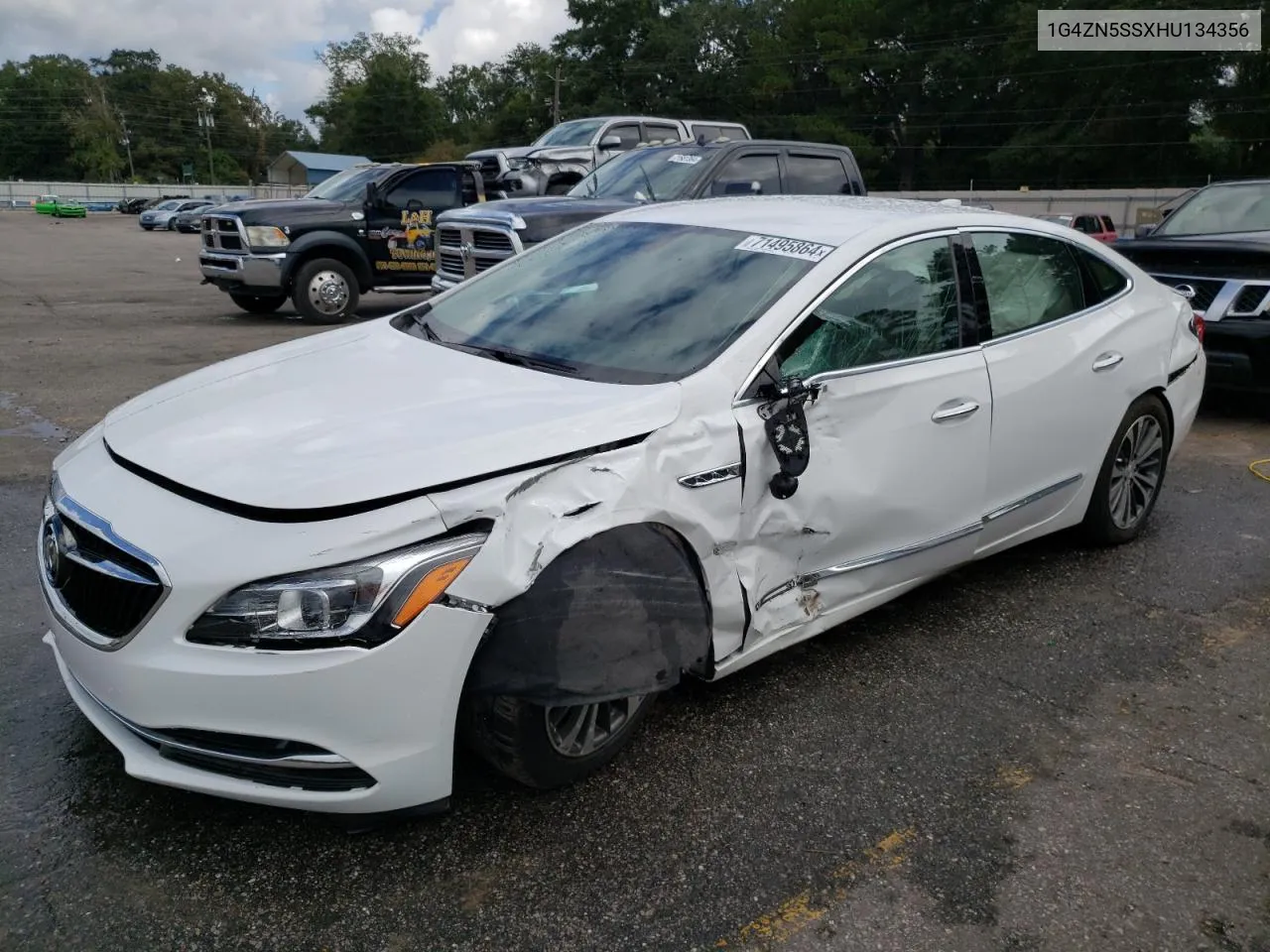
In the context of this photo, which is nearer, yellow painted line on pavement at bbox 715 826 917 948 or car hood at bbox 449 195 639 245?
yellow painted line on pavement at bbox 715 826 917 948

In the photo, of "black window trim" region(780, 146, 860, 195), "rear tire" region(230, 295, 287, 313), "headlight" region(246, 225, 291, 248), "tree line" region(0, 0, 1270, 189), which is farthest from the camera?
"tree line" region(0, 0, 1270, 189)

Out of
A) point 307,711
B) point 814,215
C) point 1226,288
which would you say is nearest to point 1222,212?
point 1226,288

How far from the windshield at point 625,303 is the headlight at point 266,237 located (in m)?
8.55

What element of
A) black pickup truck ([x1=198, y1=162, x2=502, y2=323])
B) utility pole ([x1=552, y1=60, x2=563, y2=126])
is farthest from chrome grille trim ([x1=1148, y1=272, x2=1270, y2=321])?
utility pole ([x1=552, y1=60, x2=563, y2=126])

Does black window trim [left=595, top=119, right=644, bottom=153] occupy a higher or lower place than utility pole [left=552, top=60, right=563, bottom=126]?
lower

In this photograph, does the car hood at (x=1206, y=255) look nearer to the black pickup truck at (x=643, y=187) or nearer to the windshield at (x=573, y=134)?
the black pickup truck at (x=643, y=187)

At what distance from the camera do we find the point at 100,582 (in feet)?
8.10

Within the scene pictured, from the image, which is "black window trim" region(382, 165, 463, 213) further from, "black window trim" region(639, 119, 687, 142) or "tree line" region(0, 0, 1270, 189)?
"tree line" region(0, 0, 1270, 189)

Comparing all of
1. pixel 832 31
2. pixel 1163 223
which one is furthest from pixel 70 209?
pixel 1163 223

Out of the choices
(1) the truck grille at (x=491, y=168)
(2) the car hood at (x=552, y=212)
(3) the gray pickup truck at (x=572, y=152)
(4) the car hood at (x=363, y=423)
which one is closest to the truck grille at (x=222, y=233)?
(3) the gray pickup truck at (x=572, y=152)

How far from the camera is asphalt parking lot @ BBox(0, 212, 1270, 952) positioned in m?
2.39

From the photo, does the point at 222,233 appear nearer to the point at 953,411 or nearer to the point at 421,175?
the point at 421,175

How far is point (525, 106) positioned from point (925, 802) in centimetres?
8503

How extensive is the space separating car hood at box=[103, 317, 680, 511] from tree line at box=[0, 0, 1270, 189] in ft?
167
